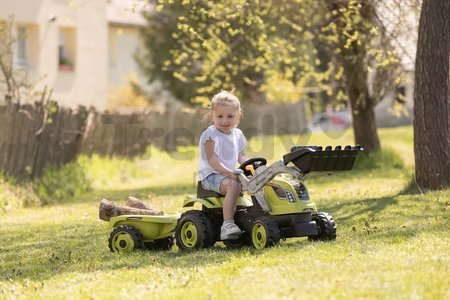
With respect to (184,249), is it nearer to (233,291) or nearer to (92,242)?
(92,242)

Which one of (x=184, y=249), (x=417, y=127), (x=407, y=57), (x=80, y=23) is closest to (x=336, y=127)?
(x=80, y=23)

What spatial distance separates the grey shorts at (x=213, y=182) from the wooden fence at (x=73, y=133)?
300 inches

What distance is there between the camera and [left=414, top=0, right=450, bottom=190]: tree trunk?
11609 mm

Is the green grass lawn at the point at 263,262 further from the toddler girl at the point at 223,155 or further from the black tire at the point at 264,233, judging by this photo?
the toddler girl at the point at 223,155

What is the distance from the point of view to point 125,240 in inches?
347

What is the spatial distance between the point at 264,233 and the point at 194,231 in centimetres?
80

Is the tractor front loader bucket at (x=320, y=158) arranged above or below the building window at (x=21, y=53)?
below

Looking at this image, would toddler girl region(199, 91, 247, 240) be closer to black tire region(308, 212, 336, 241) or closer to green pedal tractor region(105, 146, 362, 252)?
green pedal tractor region(105, 146, 362, 252)

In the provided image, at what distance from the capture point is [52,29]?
92.7ft

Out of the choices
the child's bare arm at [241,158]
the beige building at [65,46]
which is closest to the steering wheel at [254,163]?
the child's bare arm at [241,158]

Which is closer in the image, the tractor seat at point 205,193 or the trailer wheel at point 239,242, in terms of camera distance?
the trailer wheel at point 239,242

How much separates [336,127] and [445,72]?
3768 cm

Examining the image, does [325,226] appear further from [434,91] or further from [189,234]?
[434,91]

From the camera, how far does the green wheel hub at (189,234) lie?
848cm
